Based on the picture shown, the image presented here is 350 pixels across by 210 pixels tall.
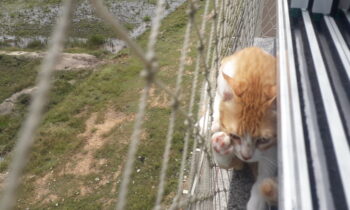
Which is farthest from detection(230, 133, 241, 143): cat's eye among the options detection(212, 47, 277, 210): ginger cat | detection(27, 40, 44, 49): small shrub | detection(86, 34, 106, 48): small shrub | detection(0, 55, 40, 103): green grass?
detection(27, 40, 44, 49): small shrub

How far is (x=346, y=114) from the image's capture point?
52 centimetres

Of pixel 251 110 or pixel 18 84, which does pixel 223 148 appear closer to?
pixel 251 110

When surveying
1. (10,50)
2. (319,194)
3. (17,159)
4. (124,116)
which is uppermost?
(10,50)

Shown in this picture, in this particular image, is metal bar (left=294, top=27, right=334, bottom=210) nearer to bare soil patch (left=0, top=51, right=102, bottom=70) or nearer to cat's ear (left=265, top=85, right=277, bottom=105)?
cat's ear (left=265, top=85, right=277, bottom=105)

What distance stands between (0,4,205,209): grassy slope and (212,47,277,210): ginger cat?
5.39 ft

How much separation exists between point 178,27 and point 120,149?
2.74m

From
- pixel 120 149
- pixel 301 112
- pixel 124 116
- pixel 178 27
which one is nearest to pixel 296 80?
pixel 301 112

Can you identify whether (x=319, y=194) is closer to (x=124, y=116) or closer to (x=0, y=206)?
(x=0, y=206)

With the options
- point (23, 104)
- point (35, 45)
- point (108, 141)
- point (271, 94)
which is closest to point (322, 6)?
point (271, 94)

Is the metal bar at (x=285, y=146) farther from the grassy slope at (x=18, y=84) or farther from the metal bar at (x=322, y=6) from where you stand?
the grassy slope at (x=18, y=84)

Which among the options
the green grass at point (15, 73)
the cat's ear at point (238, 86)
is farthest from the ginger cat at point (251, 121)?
the green grass at point (15, 73)

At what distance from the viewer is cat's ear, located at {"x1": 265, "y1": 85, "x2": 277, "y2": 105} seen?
82 centimetres

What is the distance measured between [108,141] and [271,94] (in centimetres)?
252

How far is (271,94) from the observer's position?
836 mm
